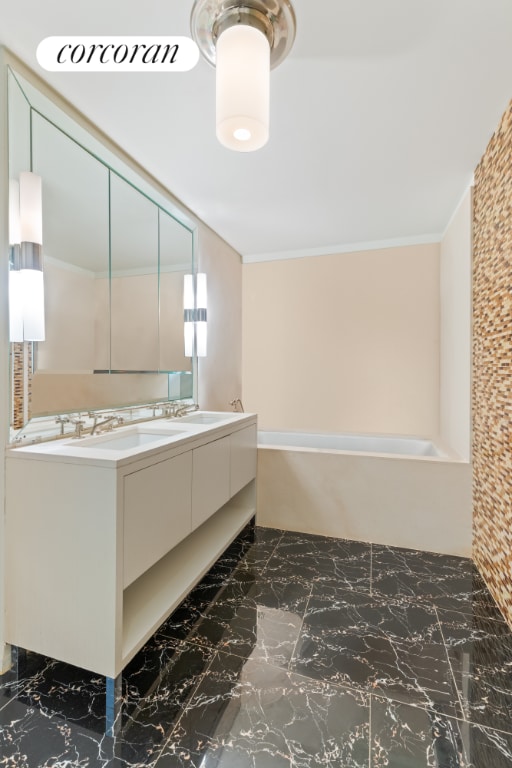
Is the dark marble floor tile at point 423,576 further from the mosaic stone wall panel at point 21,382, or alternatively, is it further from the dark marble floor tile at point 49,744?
the mosaic stone wall panel at point 21,382

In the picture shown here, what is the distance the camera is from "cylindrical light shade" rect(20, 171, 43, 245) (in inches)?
56.8

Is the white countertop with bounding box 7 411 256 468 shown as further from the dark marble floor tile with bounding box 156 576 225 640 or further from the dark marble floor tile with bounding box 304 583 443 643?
the dark marble floor tile with bounding box 304 583 443 643

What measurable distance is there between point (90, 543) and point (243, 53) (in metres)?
1.72

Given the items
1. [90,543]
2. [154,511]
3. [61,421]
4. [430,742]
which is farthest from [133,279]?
[430,742]

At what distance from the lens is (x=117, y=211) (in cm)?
207

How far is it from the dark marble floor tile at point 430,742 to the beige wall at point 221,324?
2.25 m

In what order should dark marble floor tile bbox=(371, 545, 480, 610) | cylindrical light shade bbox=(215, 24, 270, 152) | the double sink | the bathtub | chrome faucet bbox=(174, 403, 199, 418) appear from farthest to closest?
chrome faucet bbox=(174, 403, 199, 418) → the bathtub → dark marble floor tile bbox=(371, 545, 480, 610) → the double sink → cylindrical light shade bbox=(215, 24, 270, 152)

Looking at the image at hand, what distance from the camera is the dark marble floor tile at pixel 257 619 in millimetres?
1511

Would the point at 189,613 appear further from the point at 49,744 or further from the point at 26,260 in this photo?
the point at 26,260

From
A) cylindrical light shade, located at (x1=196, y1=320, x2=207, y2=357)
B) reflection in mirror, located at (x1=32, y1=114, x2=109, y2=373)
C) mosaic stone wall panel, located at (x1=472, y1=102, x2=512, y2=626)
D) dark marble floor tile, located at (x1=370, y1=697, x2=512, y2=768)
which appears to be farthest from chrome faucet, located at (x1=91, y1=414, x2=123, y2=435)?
mosaic stone wall panel, located at (x1=472, y1=102, x2=512, y2=626)

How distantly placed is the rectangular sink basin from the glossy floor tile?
84 cm

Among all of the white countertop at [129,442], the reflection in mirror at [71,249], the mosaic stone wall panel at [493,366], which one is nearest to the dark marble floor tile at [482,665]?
the mosaic stone wall panel at [493,366]

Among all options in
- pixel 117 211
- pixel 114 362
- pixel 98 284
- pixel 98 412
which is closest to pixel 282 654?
pixel 98 412

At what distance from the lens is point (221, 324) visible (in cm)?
343
